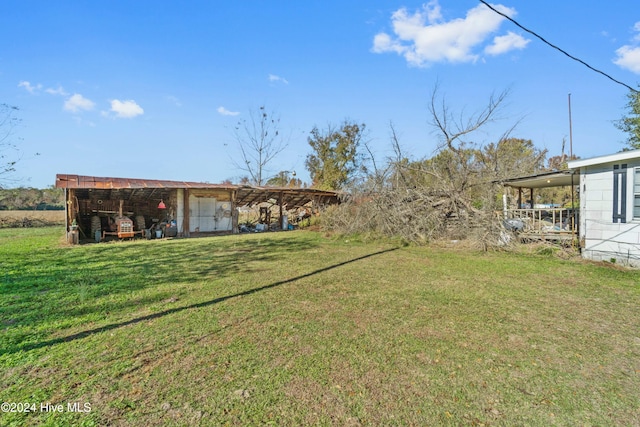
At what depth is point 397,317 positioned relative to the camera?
14.2 ft

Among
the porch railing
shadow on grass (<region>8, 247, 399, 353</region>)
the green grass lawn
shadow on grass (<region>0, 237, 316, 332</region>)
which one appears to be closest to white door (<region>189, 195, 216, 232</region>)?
shadow on grass (<region>0, 237, 316, 332</region>)

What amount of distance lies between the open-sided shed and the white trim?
1242cm

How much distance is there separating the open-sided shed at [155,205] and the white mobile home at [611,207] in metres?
12.7

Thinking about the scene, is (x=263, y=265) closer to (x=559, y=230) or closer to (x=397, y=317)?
(x=397, y=317)

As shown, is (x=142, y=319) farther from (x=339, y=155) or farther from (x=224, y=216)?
(x=339, y=155)

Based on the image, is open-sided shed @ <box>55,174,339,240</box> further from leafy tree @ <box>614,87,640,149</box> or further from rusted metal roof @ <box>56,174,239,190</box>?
leafy tree @ <box>614,87,640,149</box>

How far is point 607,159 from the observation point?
8.08 metres

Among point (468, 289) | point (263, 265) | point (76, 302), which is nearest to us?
point (76, 302)

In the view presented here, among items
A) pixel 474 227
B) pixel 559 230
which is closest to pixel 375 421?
Answer: pixel 474 227

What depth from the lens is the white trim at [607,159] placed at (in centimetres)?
766

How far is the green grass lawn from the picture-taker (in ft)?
7.81

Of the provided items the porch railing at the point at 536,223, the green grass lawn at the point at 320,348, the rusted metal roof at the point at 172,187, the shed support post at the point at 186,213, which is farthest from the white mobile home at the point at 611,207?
the shed support post at the point at 186,213

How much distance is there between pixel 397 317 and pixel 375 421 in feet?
7.17

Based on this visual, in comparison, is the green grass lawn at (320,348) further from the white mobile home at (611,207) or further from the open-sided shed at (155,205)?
the open-sided shed at (155,205)
